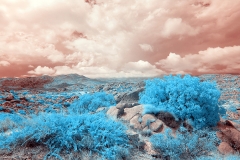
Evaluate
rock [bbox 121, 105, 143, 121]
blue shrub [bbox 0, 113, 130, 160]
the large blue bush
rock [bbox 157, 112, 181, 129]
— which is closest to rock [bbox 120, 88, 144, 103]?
the large blue bush

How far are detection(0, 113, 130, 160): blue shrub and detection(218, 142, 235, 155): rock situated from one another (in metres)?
3.66

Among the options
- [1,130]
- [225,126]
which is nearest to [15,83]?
[1,130]

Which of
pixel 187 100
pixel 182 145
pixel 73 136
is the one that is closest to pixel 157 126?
pixel 182 145

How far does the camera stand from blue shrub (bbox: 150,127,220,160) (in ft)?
22.1

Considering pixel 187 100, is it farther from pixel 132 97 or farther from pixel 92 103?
pixel 92 103

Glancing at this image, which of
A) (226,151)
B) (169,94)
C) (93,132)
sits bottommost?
(226,151)

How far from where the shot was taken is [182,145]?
7.03m

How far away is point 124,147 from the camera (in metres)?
6.45

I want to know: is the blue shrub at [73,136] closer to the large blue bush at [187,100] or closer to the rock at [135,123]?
the rock at [135,123]

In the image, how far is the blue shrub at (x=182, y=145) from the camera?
6.75 m

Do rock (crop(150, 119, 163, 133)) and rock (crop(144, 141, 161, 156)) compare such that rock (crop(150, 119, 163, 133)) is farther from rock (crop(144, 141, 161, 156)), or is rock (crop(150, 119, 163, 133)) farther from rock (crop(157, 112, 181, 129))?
rock (crop(144, 141, 161, 156))

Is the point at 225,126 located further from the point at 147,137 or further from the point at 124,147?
the point at 124,147

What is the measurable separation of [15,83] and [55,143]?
4365 cm

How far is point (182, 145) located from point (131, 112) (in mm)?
2718
